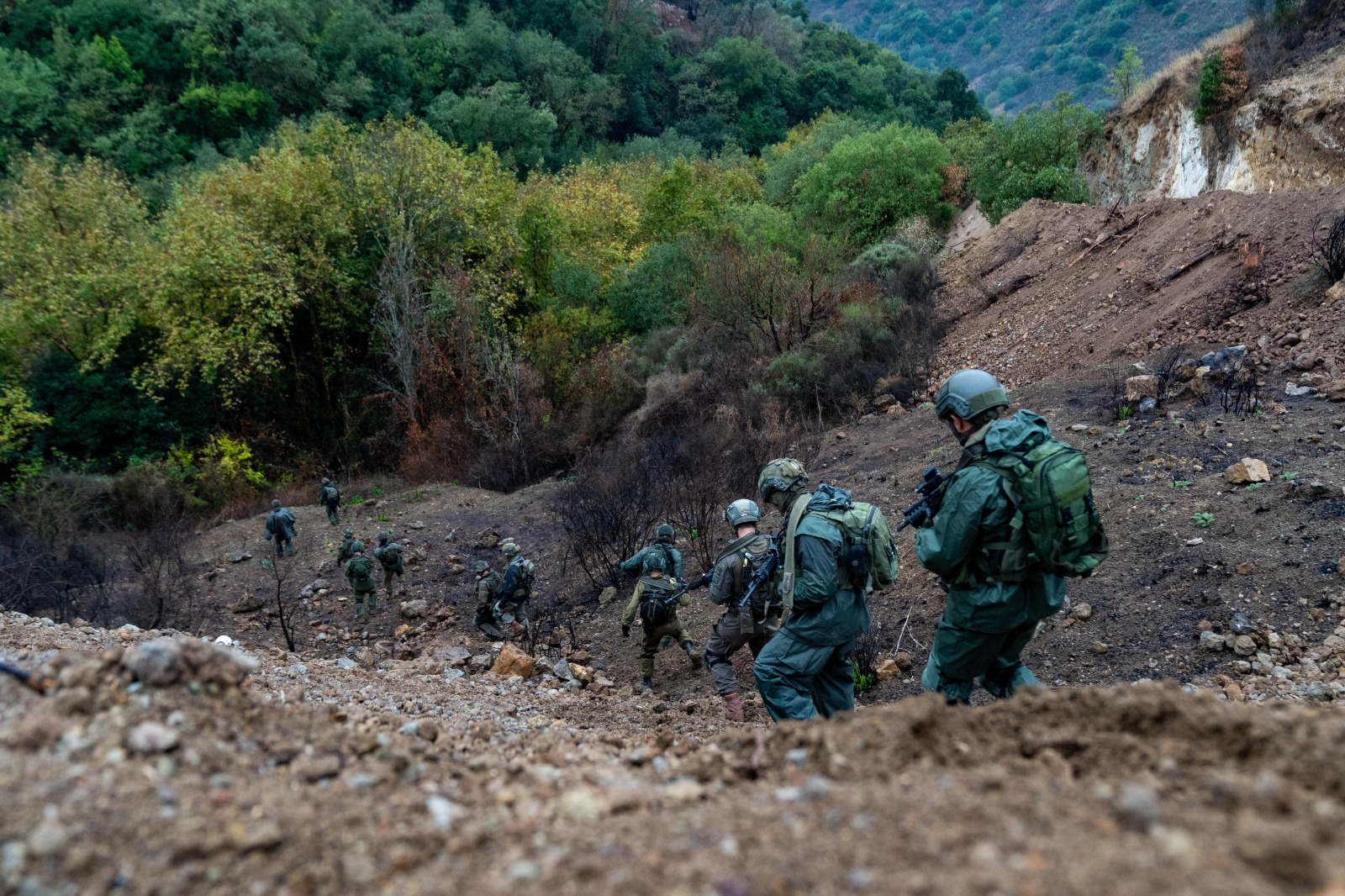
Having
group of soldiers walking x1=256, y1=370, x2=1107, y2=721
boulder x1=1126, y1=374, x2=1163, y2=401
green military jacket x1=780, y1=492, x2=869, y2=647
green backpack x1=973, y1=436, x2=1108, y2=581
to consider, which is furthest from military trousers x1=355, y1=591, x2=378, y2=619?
boulder x1=1126, y1=374, x2=1163, y2=401

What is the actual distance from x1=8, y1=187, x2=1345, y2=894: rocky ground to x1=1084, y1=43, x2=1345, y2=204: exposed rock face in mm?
10583

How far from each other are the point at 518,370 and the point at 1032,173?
13866 mm

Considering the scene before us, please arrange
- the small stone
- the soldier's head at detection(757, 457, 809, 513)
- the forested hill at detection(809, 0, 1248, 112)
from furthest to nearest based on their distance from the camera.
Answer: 1. the forested hill at detection(809, 0, 1248, 112)
2. the soldier's head at detection(757, 457, 809, 513)
3. the small stone

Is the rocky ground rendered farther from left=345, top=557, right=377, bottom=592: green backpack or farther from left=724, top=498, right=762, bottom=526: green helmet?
left=345, top=557, right=377, bottom=592: green backpack

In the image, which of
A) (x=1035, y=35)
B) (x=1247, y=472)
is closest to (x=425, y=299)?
(x=1247, y=472)

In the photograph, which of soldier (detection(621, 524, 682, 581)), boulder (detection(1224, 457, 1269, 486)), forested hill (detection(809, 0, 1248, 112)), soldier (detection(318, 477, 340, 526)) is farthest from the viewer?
forested hill (detection(809, 0, 1248, 112))

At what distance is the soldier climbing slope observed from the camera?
380cm

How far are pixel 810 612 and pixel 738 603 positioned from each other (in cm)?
113

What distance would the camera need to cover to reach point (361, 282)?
1875cm

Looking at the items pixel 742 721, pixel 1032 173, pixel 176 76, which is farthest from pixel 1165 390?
pixel 176 76

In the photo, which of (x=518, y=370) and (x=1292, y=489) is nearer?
(x=1292, y=489)

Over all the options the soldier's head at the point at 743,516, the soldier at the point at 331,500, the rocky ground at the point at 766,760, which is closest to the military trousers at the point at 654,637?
the rocky ground at the point at 766,760

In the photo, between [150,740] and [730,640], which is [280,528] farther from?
[150,740]

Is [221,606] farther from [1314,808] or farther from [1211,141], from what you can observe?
[1211,141]
